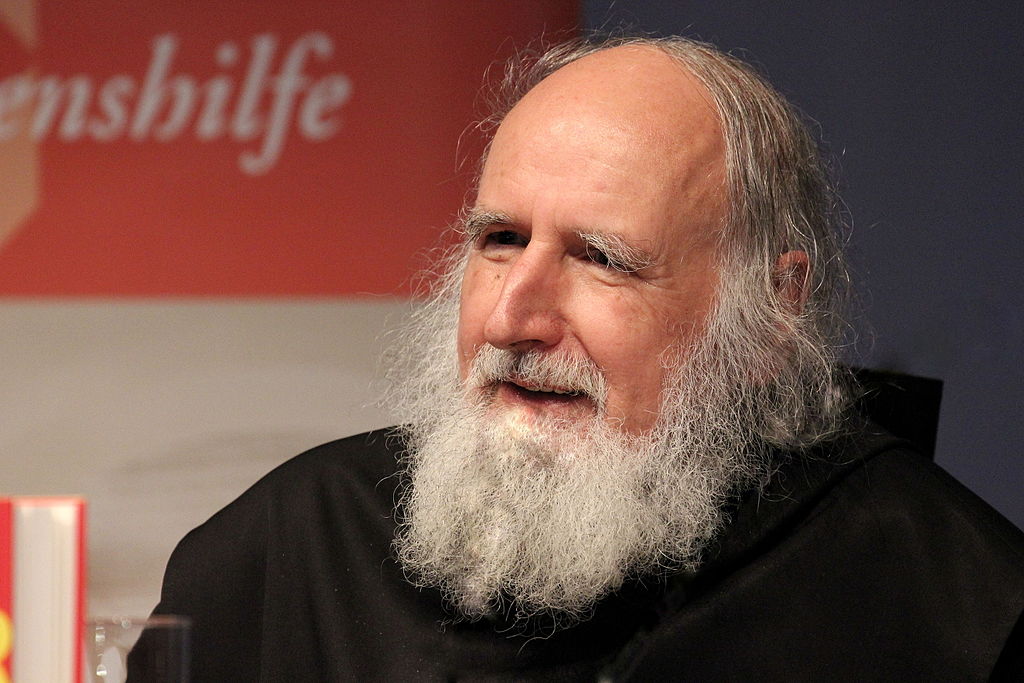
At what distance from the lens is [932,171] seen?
236cm

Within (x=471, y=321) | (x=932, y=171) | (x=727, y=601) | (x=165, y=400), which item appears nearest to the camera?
(x=727, y=601)

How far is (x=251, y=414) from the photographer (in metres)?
2.56

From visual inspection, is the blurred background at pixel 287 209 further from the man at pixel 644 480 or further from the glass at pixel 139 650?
the glass at pixel 139 650

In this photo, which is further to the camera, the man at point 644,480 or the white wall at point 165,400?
the white wall at point 165,400

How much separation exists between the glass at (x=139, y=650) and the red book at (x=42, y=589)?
3.7 inches

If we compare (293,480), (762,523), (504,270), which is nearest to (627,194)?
(504,270)

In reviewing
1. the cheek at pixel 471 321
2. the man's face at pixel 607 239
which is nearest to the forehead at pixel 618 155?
the man's face at pixel 607 239

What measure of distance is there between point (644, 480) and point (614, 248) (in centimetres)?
37

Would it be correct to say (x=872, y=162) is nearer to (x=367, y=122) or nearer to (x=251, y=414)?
(x=367, y=122)

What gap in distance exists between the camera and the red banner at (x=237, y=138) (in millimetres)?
2471

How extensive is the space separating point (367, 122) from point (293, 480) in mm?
956

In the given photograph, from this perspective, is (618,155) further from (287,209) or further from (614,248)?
(287,209)

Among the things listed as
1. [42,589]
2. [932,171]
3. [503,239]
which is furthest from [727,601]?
[932,171]

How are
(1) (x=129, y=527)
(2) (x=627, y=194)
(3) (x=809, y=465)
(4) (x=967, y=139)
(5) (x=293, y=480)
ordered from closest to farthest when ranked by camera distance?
(2) (x=627, y=194), (3) (x=809, y=465), (5) (x=293, y=480), (4) (x=967, y=139), (1) (x=129, y=527)
